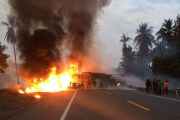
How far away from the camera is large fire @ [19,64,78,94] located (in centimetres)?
4066

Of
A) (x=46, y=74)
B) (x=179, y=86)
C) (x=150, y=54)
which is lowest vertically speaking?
(x=179, y=86)

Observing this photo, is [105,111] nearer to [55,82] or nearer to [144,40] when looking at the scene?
[55,82]

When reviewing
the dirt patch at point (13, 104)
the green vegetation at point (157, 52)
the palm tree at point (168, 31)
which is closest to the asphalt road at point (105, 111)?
the dirt patch at point (13, 104)

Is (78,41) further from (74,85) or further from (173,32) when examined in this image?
(173,32)

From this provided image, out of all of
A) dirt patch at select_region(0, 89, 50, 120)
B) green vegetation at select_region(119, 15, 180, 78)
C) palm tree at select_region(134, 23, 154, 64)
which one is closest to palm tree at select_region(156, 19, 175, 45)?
green vegetation at select_region(119, 15, 180, 78)

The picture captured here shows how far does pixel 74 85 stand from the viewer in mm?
44531

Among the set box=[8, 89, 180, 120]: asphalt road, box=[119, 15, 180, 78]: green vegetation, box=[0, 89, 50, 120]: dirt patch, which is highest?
box=[119, 15, 180, 78]: green vegetation

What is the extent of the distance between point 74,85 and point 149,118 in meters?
36.0

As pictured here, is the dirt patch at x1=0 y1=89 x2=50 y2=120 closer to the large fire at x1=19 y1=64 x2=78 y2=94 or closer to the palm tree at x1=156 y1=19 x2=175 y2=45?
the large fire at x1=19 y1=64 x2=78 y2=94

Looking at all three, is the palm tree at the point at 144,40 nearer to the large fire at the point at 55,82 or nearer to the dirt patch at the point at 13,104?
the large fire at the point at 55,82

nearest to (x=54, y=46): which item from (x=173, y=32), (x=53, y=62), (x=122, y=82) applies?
(x=53, y=62)

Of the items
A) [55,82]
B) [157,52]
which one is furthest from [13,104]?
[157,52]

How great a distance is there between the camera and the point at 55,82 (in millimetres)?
45062

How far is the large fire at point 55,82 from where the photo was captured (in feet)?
133
